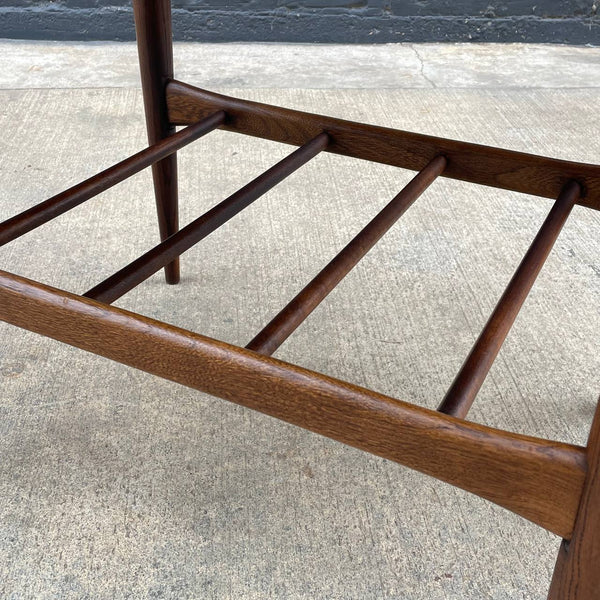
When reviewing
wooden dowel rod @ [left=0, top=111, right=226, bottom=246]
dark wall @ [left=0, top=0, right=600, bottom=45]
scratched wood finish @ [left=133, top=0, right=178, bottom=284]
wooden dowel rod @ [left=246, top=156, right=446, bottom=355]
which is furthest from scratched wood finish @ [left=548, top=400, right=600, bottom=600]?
dark wall @ [left=0, top=0, right=600, bottom=45]

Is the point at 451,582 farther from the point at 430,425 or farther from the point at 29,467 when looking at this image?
the point at 29,467

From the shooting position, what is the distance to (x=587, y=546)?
1.68ft

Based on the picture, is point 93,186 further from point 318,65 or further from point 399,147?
point 318,65

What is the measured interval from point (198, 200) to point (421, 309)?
1.76 feet

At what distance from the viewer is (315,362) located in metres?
1.08

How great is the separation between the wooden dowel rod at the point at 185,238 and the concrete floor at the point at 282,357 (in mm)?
249

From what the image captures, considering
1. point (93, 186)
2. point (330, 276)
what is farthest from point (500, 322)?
point (93, 186)

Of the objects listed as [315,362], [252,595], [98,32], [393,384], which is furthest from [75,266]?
[98,32]

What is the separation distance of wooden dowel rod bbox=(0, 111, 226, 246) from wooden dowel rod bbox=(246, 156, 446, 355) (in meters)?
0.24

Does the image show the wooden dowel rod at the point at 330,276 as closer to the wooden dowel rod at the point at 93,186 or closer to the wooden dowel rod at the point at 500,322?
the wooden dowel rod at the point at 500,322

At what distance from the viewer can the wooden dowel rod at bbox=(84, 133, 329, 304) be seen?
743 mm

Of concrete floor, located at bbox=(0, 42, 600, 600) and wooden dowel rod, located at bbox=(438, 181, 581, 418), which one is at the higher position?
wooden dowel rod, located at bbox=(438, 181, 581, 418)

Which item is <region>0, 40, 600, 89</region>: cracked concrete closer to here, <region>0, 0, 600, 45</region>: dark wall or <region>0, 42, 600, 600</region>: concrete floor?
<region>0, 0, 600, 45</region>: dark wall

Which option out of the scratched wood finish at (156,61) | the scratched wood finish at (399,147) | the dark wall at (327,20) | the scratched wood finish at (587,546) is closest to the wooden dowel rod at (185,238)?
the scratched wood finish at (399,147)
